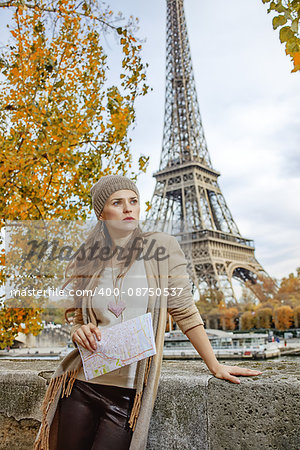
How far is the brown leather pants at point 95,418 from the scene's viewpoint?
4.92 ft

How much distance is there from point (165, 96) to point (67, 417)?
1796 inches

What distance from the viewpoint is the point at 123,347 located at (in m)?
1.55

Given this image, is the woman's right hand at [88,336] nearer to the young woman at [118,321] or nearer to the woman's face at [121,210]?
the young woman at [118,321]

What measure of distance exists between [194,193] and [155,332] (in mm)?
36464

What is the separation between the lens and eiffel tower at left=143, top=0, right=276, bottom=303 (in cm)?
3506

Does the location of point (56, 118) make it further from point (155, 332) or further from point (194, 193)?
point (194, 193)

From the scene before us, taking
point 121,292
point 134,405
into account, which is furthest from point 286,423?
point 121,292

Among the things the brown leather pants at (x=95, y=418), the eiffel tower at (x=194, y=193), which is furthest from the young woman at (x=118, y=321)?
the eiffel tower at (x=194, y=193)

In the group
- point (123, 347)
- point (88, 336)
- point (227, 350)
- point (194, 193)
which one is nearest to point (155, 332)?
point (123, 347)

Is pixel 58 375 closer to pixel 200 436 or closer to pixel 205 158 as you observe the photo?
pixel 200 436

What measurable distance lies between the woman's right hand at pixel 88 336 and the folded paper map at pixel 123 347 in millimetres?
25

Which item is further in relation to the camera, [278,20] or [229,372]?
[278,20]

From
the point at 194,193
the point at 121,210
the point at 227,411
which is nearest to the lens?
the point at 227,411

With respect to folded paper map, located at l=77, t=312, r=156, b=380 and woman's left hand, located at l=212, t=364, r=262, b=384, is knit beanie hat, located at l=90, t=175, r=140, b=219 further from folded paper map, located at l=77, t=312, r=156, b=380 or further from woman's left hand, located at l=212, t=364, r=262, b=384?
woman's left hand, located at l=212, t=364, r=262, b=384
